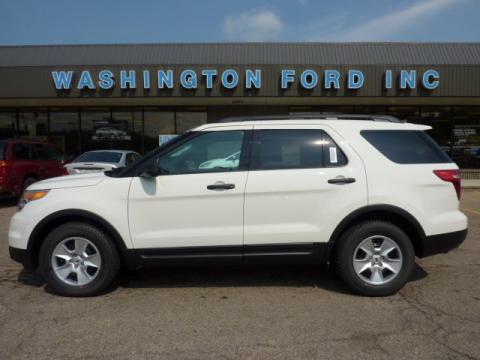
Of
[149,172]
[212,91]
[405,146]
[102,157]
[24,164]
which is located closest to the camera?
[149,172]

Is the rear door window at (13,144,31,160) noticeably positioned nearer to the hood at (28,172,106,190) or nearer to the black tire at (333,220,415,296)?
the hood at (28,172,106,190)

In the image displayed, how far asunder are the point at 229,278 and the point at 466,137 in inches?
648

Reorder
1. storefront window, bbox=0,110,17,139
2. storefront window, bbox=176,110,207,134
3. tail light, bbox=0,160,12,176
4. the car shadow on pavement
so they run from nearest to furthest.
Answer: the car shadow on pavement, tail light, bbox=0,160,12,176, storefront window, bbox=176,110,207,134, storefront window, bbox=0,110,17,139

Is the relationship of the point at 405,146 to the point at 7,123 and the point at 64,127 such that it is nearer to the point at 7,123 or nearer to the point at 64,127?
the point at 64,127

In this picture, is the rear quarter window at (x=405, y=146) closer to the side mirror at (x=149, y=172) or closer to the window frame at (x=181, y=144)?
the window frame at (x=181, y=144)

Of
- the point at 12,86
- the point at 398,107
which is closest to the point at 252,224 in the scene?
the point at 12,86

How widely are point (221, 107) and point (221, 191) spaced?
45.3 feet

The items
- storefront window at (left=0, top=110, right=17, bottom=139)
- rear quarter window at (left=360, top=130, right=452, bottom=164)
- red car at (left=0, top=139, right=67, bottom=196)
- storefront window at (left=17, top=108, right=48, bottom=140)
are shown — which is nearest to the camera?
rear quarter window at (left=360, top=130, right=452, bottom=164)

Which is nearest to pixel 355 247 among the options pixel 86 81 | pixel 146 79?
pixel 146 79

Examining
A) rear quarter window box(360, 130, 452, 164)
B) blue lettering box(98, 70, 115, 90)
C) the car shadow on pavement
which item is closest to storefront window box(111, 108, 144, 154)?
blue lettering box(98, 70, 115, 90)

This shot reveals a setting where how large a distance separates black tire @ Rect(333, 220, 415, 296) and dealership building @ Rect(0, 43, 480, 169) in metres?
10.7

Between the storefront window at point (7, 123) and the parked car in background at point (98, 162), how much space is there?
885 cm

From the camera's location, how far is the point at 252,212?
13.5 ft

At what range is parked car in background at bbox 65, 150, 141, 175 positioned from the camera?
1024 centimetres
